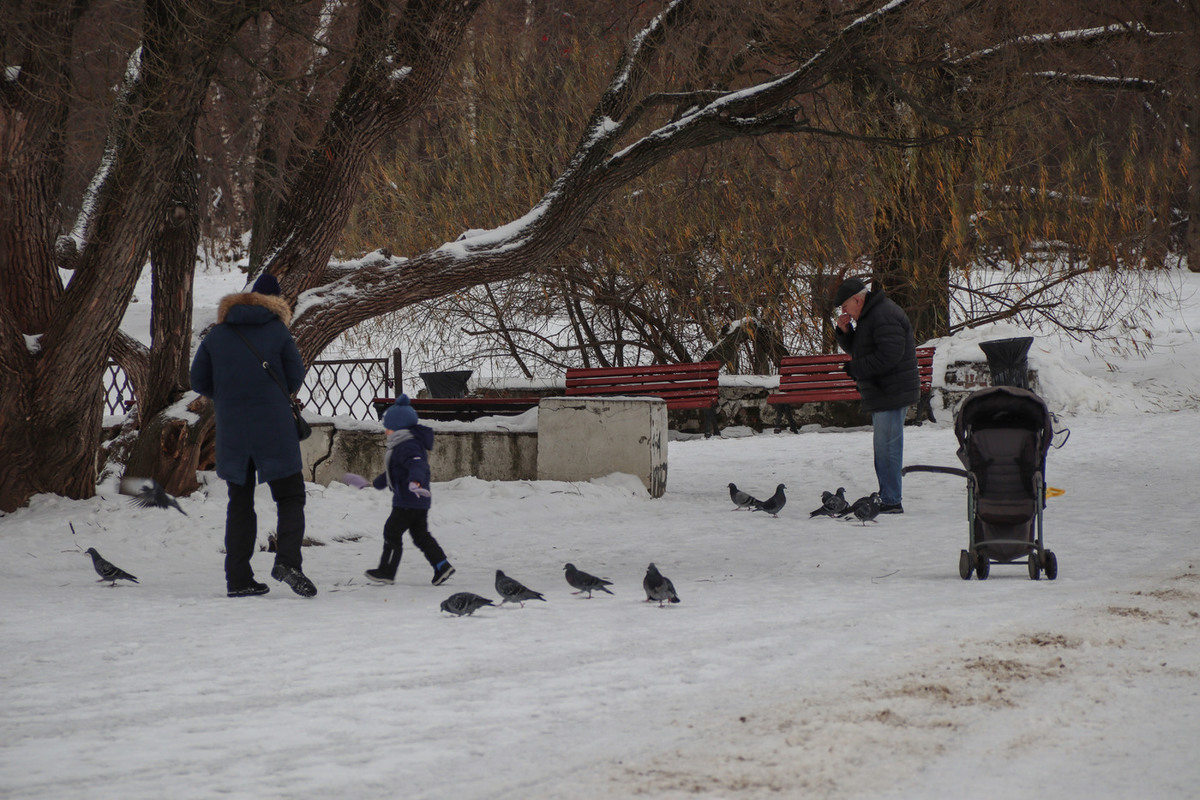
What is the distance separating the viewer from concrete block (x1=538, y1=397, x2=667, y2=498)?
10422 millimetres

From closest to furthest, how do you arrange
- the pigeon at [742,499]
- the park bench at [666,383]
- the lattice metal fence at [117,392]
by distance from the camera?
the pigeon at [742,499] < the lattice metal fence at [117,392] < the park bench at [666,383]

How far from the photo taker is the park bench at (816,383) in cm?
1549

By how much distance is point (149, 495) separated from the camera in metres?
7.64

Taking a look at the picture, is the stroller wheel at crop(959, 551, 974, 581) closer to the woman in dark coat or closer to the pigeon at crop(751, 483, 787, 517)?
the pigeon at crop(751, 483, 787, 517)

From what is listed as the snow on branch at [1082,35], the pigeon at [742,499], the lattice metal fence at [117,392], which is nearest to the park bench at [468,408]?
the lattice metal fence at [117,392]

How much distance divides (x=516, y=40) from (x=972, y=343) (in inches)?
293

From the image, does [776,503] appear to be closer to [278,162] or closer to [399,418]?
[399,418]

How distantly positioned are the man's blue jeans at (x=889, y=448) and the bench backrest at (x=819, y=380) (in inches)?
264

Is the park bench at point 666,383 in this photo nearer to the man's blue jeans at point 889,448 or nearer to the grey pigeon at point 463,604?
the man's blue jeans at point 889,448

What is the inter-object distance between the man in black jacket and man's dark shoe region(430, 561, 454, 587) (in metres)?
3.49

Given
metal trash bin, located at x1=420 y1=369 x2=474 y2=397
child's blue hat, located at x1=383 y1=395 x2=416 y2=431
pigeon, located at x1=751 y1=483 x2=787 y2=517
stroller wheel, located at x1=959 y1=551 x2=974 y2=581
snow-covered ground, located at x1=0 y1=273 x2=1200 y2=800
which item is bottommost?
snow-covered ground, located at x1=0 y1=273 x2=1200 y2=800

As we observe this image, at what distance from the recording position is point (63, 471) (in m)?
8.52

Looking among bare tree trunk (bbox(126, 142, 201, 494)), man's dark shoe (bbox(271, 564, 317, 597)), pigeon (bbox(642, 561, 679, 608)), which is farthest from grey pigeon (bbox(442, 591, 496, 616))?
bare tree trunk (bbox(126, 142, 201, 494))

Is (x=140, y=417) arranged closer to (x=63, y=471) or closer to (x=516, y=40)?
(x=63, y=471)
